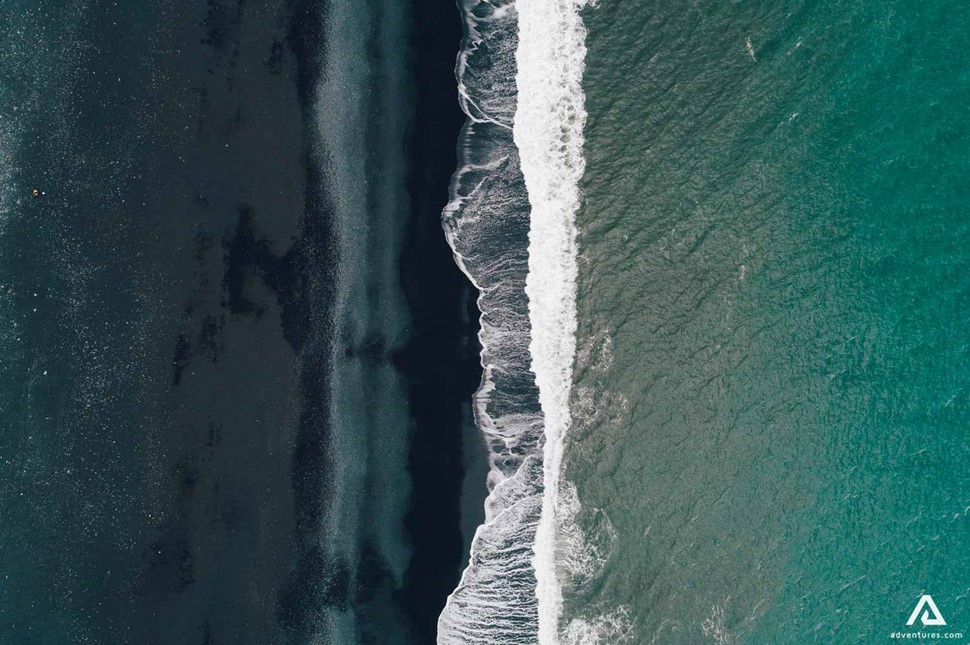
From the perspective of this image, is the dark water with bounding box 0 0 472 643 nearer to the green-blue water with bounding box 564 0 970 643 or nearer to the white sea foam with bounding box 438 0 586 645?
the white sea foam with bounding box 438 0 586 645

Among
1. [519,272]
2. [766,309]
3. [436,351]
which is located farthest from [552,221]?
[766,309]

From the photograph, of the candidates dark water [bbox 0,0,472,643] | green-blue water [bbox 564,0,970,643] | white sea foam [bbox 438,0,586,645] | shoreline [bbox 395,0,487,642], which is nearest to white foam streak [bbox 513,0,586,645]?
white sea foam [bbox 438,0,586,645]

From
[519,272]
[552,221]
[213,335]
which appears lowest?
[213,335]

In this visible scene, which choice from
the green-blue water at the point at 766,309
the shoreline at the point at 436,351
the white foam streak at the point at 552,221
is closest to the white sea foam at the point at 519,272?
the white foam streak at the point at 552,221

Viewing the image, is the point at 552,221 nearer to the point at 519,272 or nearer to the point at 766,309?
the point at 519,272

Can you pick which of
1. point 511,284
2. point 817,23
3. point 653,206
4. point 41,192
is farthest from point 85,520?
point 817,23

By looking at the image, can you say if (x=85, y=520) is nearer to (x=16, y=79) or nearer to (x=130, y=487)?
(x=130, y=487)

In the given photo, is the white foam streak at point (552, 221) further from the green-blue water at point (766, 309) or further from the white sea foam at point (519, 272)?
the green-blue water at point (766, 309)
